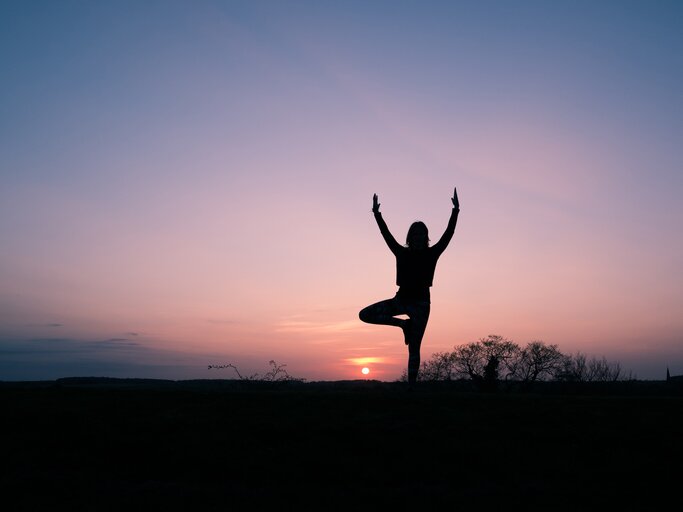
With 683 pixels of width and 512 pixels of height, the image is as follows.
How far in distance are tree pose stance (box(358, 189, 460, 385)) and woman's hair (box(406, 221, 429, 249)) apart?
63 mm

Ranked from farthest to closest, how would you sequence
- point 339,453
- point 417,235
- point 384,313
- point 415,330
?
point 417,235
point 384,313
point 415,330
point 339,453

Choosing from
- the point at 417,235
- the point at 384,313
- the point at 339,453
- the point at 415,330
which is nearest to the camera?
the point at 339,453

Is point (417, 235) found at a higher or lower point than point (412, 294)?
higher

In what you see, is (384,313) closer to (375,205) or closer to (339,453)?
(375,205)

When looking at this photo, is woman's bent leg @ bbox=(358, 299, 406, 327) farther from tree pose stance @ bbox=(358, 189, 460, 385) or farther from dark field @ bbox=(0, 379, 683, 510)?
dark field @ bbox=(0, 379, 683, 510)

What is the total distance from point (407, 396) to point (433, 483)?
3120 millimetres

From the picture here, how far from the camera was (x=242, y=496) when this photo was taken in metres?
6.06

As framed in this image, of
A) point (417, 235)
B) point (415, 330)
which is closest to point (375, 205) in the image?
point (417, 235)

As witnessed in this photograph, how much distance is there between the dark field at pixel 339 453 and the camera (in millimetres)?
6031

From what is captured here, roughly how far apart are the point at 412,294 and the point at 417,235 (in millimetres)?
1218

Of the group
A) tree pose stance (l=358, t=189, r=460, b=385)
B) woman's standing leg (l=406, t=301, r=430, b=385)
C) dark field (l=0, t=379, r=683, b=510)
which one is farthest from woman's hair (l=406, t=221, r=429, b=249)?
dark field (l=0, t=379, r=683, b=510)

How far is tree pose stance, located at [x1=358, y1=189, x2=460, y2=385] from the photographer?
11.9 meters

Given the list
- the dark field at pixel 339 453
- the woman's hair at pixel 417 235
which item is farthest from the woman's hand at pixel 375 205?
the dark field at pixel 339 453

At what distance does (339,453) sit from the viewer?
279 inches
